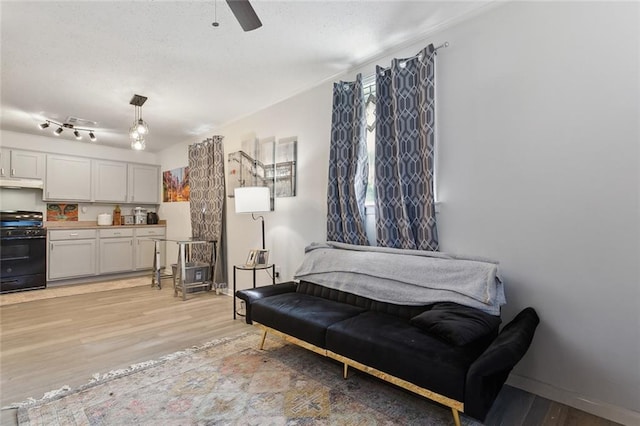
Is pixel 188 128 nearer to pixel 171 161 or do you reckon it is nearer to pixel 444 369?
pixel 171 161

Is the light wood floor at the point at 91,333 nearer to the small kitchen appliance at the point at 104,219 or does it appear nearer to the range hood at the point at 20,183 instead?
the small kitchen appliance at the point at 104,219

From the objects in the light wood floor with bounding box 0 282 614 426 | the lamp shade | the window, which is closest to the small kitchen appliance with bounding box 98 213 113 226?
the light wood floor with bounding box 0 282 614 426

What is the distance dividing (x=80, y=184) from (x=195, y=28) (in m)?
4.84

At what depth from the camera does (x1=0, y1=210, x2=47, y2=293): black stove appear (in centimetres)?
481

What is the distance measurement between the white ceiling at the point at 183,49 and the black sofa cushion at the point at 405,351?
7.26ft

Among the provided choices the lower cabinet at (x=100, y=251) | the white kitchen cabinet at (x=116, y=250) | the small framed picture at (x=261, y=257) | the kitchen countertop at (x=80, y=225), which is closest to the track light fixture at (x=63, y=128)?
the kitchen countertop at (x=80, y=225)

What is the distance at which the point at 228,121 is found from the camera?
15.9 ft

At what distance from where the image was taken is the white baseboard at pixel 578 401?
1.72m

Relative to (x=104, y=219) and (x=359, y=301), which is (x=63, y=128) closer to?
(x=104, y=219)

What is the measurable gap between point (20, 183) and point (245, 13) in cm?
563

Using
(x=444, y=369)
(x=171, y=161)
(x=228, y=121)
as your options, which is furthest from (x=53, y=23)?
(x=171, y=161)

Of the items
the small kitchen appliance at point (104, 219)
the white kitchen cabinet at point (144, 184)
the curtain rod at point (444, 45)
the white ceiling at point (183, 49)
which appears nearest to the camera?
the white ceiling at point (183, 49)

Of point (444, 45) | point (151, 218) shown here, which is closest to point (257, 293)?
point (444, 45)

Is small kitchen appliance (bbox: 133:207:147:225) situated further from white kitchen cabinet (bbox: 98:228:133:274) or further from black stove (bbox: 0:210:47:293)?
Answer: black stove (bbox: 0:210:47:293)
